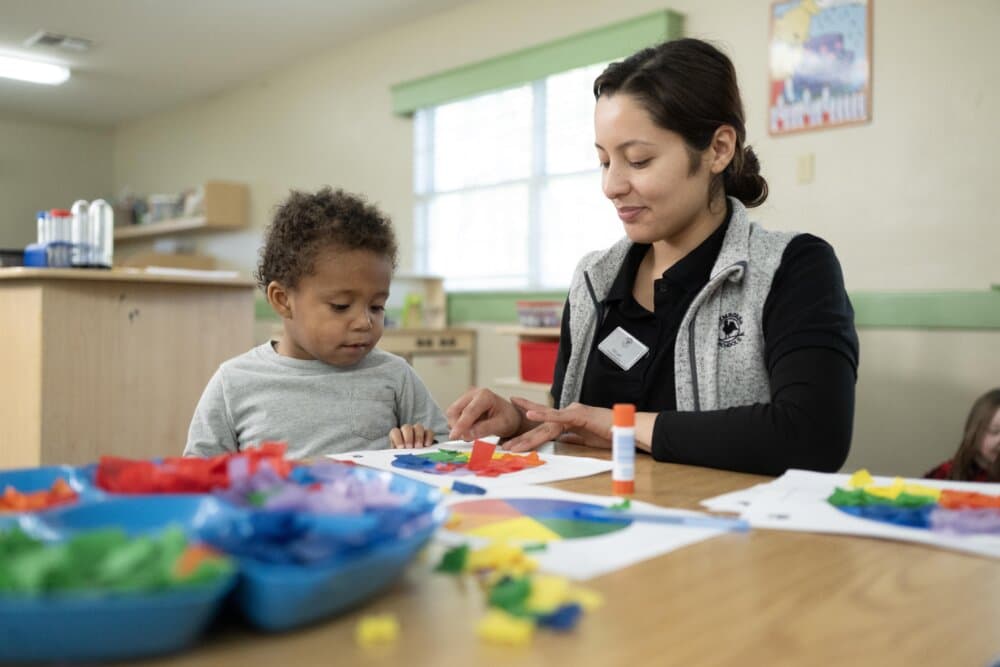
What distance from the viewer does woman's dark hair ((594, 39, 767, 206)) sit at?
4.74ft

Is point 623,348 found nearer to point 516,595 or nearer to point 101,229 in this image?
point 516,595

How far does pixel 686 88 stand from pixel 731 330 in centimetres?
42

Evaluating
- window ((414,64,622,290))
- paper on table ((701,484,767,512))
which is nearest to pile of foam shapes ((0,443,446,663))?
paper on table ((701,484,767,512))

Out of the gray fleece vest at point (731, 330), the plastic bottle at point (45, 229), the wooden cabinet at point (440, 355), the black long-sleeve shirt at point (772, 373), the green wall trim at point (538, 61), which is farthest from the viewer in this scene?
the wooden cabinet at point (440, 355)

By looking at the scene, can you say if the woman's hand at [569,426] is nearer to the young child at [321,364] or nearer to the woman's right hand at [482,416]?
the woman's right hand at [482,416]

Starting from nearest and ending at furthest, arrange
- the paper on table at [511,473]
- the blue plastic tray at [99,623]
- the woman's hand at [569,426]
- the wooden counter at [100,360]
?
the blue plastic tray at [99,623] → the paper on table at [511,473] → the woman's hand at [569,426] → the wooden counter at [100,360]

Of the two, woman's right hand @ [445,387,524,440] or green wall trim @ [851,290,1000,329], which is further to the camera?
green wall trim @ [851,290,1000,329]

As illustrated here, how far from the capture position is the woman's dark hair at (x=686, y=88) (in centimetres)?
145

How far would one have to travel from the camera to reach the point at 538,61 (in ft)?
15.3

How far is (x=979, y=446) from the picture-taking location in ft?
8.97

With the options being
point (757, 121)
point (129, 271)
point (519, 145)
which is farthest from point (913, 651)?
point (519, 145)

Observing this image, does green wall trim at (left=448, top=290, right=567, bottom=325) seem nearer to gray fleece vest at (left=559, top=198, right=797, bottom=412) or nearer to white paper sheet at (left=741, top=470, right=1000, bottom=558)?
gray fleece vest at (left=559, top=198, right=797, bottom=412)

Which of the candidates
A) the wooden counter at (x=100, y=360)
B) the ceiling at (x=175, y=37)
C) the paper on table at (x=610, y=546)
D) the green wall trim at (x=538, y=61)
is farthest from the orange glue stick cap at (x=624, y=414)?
the ceiling at (x=175, y=37)

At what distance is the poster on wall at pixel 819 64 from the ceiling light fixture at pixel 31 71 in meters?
5.24
